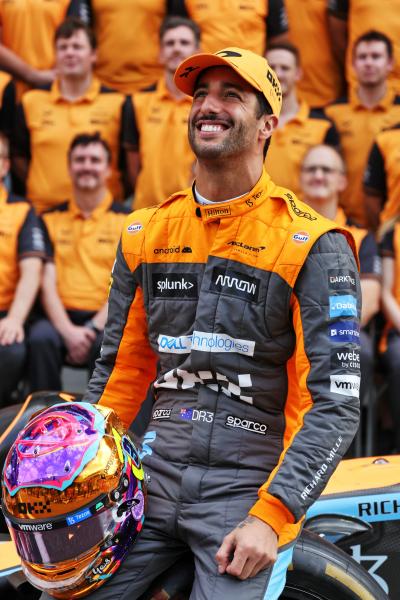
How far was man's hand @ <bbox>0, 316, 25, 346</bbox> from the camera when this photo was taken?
5.78 meters

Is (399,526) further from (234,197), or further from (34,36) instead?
(34,36)

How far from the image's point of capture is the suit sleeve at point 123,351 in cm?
307

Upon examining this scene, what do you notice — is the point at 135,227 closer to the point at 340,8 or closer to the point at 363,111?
the point at 363,111

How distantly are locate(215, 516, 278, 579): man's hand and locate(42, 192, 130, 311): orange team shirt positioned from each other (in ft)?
12.2

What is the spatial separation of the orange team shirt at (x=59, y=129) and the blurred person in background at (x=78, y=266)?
321mm

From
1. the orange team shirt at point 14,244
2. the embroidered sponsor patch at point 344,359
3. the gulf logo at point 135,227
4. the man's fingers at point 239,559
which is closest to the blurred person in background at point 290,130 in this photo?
the orange team shirt at point 14,244

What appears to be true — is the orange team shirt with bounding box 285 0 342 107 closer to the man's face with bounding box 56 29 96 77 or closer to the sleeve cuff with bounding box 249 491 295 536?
the man's face with bounding box 56 29 96 77

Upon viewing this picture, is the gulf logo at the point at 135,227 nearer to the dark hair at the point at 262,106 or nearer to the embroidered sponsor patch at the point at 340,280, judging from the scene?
the dark hair at the point at 262,106

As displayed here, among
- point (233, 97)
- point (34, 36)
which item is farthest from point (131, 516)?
point (34, 36)

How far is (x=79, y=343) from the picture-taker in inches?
232

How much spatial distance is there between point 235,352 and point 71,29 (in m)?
4.53

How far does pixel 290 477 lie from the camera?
2584 millimetres

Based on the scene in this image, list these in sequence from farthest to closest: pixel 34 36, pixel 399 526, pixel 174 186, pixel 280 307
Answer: pixel 34 36 → pixel 174 186 → pixel 399 526 → pixel 280 307

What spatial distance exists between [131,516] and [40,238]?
366cm
